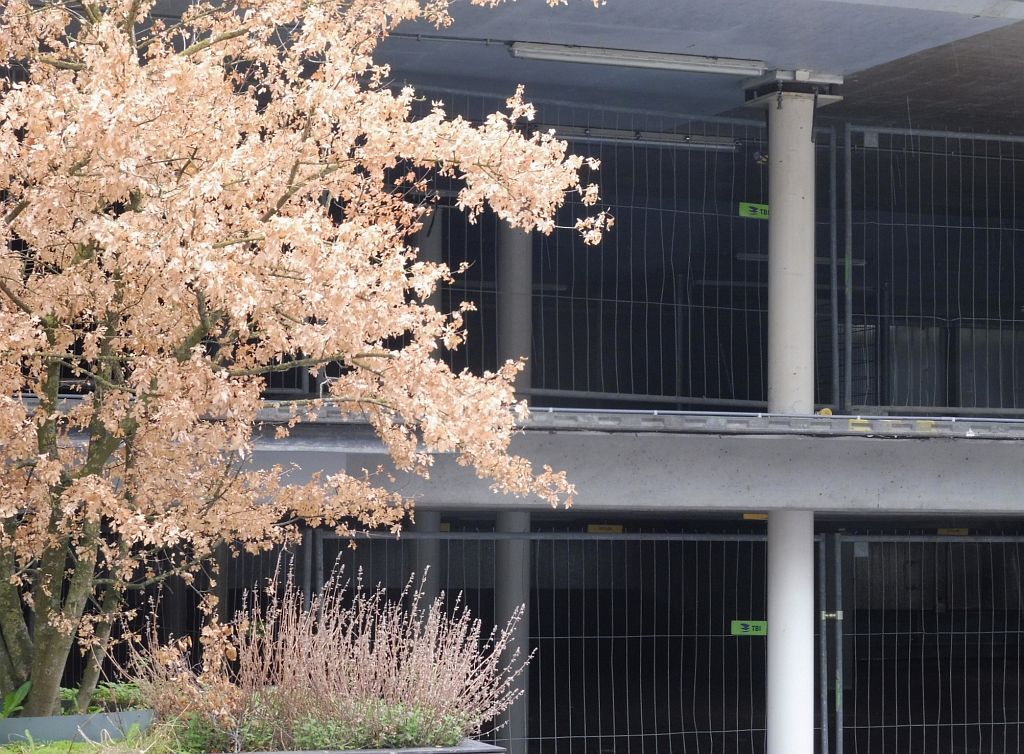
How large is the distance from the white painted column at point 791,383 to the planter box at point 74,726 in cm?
687

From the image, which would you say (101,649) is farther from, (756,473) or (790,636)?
(790,636)

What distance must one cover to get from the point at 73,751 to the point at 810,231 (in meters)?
8.83

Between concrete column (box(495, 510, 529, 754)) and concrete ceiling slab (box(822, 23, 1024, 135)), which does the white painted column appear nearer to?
concrete ceiling slab (box(822, 23, 1024, 135))

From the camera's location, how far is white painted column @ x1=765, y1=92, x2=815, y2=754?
552 inches

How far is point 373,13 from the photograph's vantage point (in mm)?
8531

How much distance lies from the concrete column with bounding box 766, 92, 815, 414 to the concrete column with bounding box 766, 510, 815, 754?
1.28m

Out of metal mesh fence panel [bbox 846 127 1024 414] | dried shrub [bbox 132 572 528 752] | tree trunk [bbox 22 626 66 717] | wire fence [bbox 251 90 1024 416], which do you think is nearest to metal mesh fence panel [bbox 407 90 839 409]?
wire fence [bbox 251 90 1024 416]

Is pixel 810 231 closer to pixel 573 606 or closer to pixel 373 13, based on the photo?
pixel 373 13

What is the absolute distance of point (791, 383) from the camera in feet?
46.5

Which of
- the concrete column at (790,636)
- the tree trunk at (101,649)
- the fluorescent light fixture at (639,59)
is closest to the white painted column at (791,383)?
the concrete column at (790,636)

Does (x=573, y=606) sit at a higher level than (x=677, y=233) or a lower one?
lower

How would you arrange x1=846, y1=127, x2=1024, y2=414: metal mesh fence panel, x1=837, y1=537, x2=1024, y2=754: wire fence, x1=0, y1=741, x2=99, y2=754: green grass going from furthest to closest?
1. x1=846, y1=127, x2=1024, y2=414: metal mesh fence panel
2. x1=837, y1=537, x2=1024, y2=754: wire fence
3. x1=0, y1=741, x2=99, y2=754: green grass

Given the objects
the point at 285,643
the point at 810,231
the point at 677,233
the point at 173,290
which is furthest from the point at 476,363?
the point at 173,290

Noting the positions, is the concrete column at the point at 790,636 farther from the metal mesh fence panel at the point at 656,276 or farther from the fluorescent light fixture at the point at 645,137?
the metal mesh fence panel at the point at 656,276
